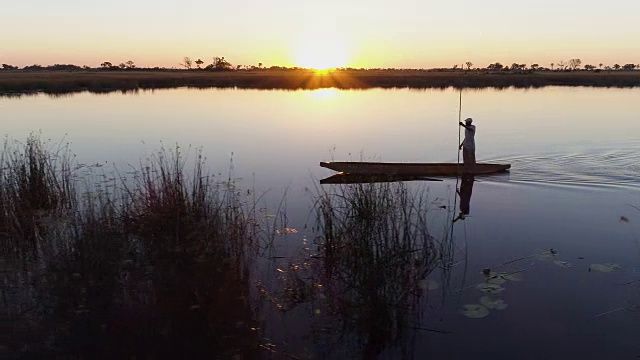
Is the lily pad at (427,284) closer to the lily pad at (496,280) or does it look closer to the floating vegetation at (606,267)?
the lily pad at (496,280)

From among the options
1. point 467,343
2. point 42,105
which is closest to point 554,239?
point 467,343

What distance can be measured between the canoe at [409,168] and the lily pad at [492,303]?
6674 millimetres

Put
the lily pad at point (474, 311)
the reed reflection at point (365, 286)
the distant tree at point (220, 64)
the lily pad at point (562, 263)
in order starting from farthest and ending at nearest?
the distant tree at point (220, 64), the lily pad at point (562, 263), the lily pad at point (474, 311), the reed reflection at point (365, 286)

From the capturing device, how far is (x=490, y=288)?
21.1 ft

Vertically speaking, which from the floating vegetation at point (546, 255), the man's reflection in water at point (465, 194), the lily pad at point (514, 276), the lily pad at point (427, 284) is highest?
the man's reflection in water at point (465, 194)

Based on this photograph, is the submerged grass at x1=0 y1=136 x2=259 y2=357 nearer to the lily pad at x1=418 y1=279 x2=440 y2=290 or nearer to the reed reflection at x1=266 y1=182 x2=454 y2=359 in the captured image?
the reed reflection at x1=266 y1=182 x2=454 y2=359

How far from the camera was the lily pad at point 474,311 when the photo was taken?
571 cm

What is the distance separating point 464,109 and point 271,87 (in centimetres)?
2864

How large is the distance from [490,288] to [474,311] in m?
0.77

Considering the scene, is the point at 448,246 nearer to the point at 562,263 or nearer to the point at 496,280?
the point at 496,280

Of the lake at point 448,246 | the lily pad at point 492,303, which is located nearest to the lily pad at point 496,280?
the lake at point 448,246

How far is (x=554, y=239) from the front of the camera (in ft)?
27.8

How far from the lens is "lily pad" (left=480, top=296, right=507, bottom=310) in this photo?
5930 mm

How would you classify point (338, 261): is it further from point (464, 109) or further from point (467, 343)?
point (464, 109)
